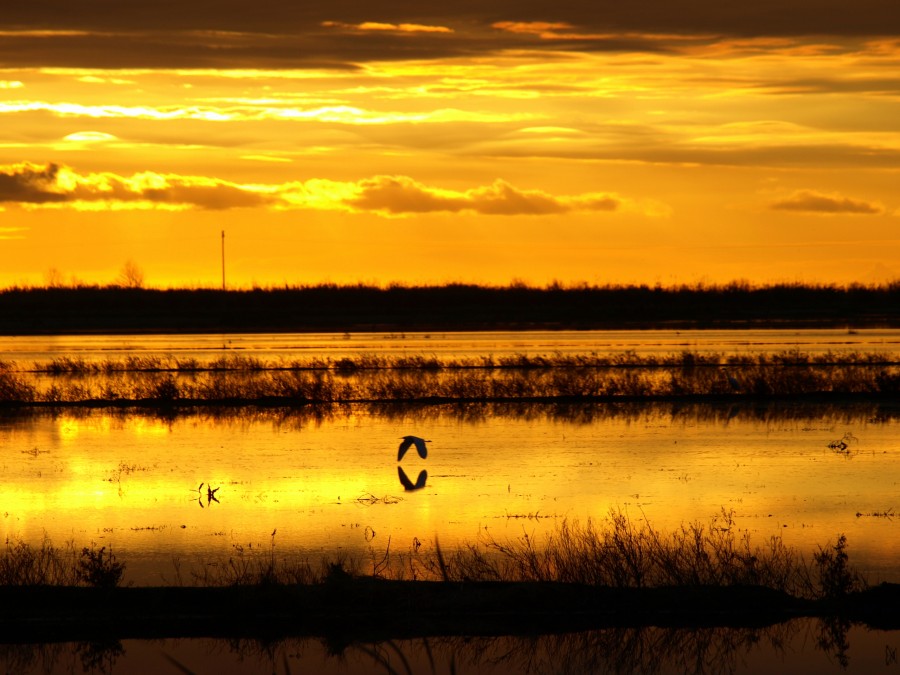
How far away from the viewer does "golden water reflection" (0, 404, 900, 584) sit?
14.5m

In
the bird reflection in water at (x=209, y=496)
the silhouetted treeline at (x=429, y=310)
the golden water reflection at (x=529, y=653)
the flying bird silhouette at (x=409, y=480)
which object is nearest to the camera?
the golden water reflection at (x=529, y=653)

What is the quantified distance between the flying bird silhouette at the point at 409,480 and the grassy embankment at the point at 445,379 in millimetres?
11138

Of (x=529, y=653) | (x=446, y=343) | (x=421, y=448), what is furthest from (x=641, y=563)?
(x=446, y=343)

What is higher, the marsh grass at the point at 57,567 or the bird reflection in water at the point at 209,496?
the marsh grass at the point at 57,567

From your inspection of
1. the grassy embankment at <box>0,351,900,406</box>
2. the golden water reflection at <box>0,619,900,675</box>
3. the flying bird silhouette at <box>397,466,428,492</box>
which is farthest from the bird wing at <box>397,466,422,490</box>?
the grassy embankment at <box>0,351,900,406</box>

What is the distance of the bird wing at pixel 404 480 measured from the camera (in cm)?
1763

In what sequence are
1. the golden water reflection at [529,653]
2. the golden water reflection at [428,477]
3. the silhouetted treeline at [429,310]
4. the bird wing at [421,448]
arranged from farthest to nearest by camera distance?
the silhouetted treeline at [429,310]
the bird wing at [421,448]
the golden water reflection at [428,477]
the golden water reflection at [529,653]

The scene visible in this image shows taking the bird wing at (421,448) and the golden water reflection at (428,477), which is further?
the bird wing at (421,448)

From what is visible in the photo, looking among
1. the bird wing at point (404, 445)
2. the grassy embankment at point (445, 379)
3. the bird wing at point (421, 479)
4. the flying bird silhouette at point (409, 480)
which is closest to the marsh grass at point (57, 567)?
the flying bird silhouette at point (409, 480)

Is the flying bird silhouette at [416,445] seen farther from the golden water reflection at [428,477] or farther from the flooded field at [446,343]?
the flooded field at [446,343]

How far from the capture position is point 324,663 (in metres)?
10.4

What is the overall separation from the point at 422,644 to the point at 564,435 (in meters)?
13.2

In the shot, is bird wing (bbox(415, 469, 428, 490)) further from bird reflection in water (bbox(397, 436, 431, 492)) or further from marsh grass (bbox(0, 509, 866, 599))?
marsh grass (bbox(0, 509, 866, 599))

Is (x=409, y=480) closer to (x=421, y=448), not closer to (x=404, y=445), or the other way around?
(x=421, y=448)
